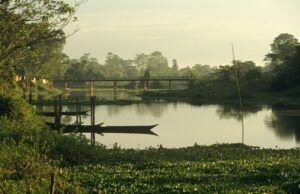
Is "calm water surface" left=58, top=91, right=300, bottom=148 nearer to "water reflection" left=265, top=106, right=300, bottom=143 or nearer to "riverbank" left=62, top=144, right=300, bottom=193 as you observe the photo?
"water reflection" left=265, top=106, right=300, bottom=143

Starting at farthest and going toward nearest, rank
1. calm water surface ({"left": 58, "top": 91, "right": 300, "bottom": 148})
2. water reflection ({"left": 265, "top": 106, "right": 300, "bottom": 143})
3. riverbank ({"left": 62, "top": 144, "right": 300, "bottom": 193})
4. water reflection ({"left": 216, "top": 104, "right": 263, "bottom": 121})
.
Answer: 1. water reflection ({"left": 216, "top": 104, "right": 263, "bottom": 121})
2. water reflection ({"left": 265, "top": 106, "right": 300, "bottom": 143})
3. calm water surface ({"left": 58, "top": 91, "right": 300, "bottom": 148})
4. riverbank ({"left": 62, "top": 144, "right": 300, "bottom": 193})

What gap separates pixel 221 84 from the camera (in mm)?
87750

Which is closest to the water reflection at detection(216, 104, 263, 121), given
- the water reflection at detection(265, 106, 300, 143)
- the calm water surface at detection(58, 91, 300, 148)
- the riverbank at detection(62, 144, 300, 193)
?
the calm water surface at detection(58, 91, 300, 148)

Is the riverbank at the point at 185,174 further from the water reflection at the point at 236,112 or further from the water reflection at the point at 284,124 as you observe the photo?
the water reflection at the point at 236,112

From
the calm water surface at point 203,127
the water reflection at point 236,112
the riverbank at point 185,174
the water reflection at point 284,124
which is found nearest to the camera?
the riverbank at point 185,174

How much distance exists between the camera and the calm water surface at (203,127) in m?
34.3

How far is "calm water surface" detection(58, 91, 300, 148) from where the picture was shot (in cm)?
3428

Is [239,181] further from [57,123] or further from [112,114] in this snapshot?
[112,114]

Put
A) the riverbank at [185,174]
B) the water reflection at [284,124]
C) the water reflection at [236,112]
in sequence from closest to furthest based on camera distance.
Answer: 1. the riverbank at [185,174]
2. the water reflection at [284,124]
3. the water reflection at [236,112]

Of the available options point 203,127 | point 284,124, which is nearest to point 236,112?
point 284,124

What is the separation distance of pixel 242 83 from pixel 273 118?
35.8 m

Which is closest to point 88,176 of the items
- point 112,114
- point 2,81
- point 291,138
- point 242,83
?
point 2,81

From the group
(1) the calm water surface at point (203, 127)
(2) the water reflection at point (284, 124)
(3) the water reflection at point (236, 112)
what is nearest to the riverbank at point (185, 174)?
(1) the calm water surface at point (203, 127)

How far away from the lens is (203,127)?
43406mm
